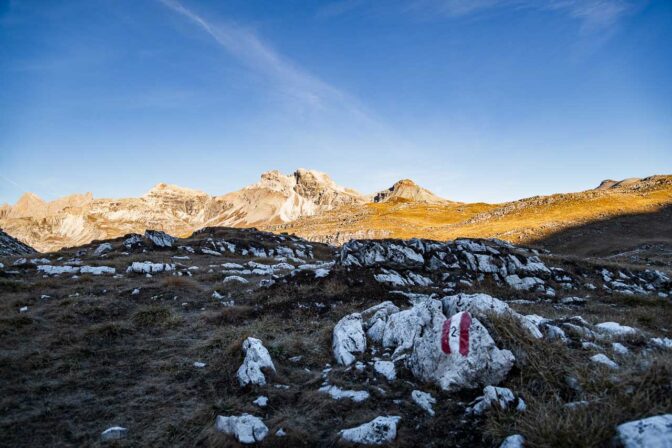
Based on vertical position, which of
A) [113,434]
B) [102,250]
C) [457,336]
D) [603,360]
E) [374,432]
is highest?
[102,250]

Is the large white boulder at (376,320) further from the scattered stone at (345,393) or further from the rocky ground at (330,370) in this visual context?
the scattered stone at (345,393)

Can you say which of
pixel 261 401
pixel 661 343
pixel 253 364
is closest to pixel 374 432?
pixel 261 401

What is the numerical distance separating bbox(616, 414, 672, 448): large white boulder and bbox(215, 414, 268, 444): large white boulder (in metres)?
4.58

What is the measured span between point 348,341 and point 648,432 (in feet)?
19.8

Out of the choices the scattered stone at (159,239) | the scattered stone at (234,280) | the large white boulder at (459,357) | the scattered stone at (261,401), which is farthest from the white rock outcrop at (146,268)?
the large white boulder at (459,357)

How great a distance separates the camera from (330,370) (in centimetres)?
770

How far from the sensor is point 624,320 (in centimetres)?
1084

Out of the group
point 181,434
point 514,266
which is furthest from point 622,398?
point 514,266

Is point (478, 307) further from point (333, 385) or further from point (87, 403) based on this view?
point (87, 403)

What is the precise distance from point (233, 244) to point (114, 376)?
27003 millimetres

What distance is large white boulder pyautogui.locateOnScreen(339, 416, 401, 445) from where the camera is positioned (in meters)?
5.04

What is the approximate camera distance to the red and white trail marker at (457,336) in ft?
21.4

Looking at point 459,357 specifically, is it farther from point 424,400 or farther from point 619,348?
point 619,348

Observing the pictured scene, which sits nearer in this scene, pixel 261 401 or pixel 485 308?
pixel 261 401
